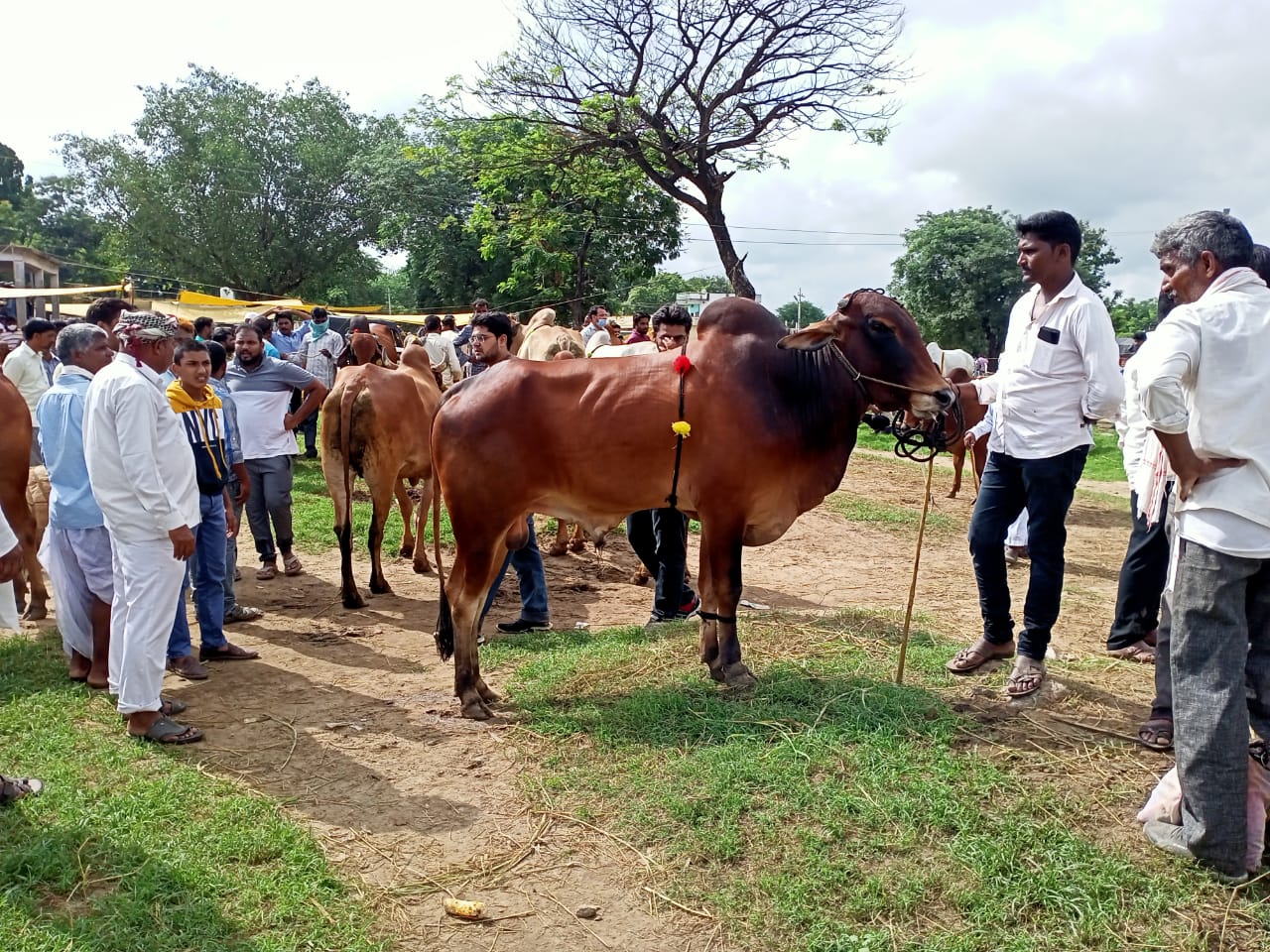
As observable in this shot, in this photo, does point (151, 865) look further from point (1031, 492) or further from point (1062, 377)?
point (1062, 377)

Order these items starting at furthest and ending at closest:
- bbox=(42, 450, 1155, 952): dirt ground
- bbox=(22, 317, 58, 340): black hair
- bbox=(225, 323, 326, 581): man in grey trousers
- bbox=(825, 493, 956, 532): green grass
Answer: bbox=(825, 493, 956, 532): green grass → bbox=(22, 317, 58, 340): black hair → bbox=(225, 323, 326, 581): man in grey trousers → bbox=(42, 450, 1155, 952): dirt ground

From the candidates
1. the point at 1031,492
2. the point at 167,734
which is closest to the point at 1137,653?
the point at 1031,492

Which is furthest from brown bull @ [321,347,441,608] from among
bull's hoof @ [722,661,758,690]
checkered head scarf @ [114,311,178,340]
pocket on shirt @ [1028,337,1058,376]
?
pocket on shirt @ [1028,337,1058,376]

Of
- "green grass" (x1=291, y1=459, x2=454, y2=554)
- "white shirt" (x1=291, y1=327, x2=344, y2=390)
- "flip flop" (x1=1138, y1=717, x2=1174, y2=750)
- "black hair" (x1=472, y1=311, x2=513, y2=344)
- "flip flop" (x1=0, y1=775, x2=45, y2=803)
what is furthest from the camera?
"white shirt" (x1=291, y1=327, x2=344, y2=390)

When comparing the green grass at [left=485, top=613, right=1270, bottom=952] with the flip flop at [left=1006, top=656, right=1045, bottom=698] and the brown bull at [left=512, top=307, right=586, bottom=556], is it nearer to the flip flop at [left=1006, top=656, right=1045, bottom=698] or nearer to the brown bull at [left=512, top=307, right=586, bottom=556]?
the flip flop at [left=1006, top=656, right=1045, bottom=698]

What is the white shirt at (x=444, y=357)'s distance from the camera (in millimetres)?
13891

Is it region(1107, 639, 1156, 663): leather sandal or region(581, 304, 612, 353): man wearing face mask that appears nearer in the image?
region(1107, 639, 1156, 663): leather sandal

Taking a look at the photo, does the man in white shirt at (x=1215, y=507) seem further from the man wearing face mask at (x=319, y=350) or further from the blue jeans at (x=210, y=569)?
the man wearing face mask at (x=319, y=350)

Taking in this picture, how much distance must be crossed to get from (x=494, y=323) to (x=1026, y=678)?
3.95m

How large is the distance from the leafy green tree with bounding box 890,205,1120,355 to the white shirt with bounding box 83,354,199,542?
3508 cm

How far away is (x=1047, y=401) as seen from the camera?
4.59 metres

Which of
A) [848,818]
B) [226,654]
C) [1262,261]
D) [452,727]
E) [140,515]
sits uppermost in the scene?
[1262,261]

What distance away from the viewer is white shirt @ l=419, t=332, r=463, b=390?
547 inches

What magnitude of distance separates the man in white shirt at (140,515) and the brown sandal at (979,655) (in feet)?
13.7
